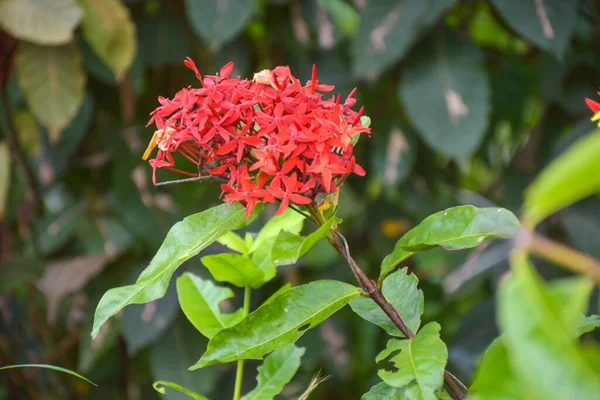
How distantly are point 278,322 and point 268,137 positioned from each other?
0.42 ft

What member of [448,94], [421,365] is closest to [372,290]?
[421,365]

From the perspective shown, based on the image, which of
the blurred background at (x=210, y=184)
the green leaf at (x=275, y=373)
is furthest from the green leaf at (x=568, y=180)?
the blurred background at (x=210, y=184)

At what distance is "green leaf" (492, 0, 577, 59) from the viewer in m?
1.06

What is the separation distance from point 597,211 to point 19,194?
Result: 1.06 meters

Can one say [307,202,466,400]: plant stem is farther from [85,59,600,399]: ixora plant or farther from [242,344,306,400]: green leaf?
[242,344,306,400]: green leaf

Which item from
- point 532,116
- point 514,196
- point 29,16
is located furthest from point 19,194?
point 532,116

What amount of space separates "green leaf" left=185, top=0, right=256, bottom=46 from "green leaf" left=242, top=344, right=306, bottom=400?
61cm

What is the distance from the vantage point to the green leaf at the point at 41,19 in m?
1.01

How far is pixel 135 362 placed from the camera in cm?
139

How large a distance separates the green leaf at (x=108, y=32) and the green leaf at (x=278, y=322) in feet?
2.38

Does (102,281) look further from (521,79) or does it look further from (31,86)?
(521,79)

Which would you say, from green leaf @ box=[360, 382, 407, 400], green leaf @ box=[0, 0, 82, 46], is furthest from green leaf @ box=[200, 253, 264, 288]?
→ green leaf @ box=[0, 0, 82, 46]

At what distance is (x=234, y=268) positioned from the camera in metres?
0.57

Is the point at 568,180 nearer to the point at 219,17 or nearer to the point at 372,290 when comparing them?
the point at 372,290
